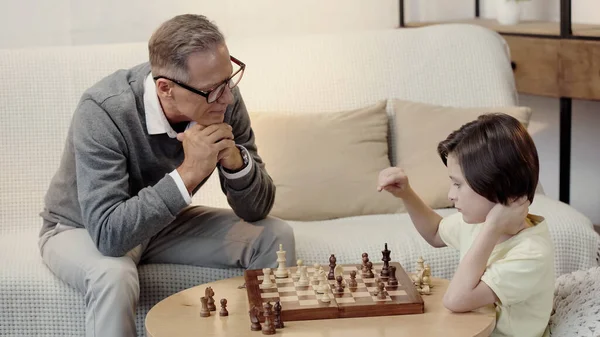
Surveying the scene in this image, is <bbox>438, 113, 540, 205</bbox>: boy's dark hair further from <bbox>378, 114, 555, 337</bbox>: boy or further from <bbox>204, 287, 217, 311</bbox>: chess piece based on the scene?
<bbox>204, 287, 217, 311</bbox>: chess piece

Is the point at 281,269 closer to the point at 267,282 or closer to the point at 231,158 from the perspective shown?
→ the point at 267,282

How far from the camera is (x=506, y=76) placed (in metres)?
3.13

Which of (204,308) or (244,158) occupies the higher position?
(244,158)

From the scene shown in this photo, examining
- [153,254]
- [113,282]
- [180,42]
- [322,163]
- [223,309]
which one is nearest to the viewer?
[223,309]

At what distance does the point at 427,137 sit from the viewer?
2926 millimetres

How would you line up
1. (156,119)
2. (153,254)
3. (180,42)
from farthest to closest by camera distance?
(153,254) → (156,119) → (180,42)


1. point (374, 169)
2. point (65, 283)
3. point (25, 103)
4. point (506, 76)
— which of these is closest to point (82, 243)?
point (65, 283)

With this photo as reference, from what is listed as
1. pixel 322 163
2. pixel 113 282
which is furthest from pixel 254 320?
pixel 322 163

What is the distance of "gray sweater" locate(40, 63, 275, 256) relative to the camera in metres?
2.14

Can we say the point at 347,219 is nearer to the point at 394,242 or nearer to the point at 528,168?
the point at 394,242

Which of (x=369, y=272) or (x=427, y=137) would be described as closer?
(x=369, y=272)

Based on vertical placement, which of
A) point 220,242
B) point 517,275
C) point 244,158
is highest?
point 244,158

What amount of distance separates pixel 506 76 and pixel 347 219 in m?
0.79

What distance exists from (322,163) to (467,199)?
3.45 ft
